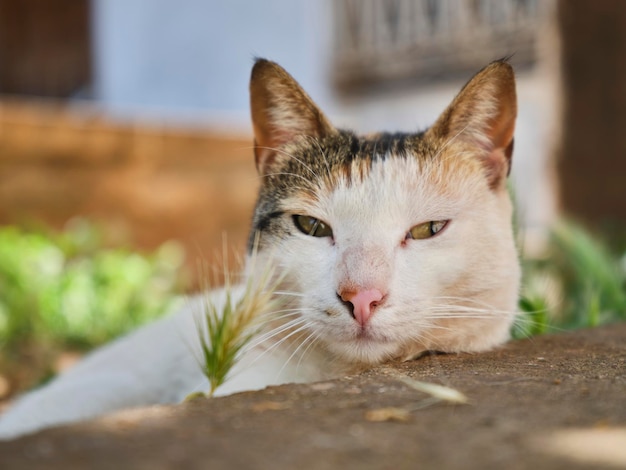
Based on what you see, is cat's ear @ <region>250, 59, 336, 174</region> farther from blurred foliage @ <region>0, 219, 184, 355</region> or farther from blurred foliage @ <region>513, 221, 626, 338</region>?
blurred foliage @ <region>0, 219, 184, 355</region>

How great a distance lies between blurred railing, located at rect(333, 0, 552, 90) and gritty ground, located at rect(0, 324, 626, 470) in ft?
24.1

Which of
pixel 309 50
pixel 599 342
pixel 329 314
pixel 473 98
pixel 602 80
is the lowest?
pixel 599 342

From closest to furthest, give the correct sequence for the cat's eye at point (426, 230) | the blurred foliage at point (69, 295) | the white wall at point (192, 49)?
the cat's eye at point (426, 230)
the blurred foliage at point (69, 295)
the white wall at point (192, 49)

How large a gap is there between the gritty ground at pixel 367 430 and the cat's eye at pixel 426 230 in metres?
0.46

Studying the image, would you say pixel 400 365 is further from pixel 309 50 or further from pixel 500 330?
pixel 309 50

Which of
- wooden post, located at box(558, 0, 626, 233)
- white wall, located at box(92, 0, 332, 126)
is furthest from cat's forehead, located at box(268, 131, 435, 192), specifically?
white wall, located at box(92, 0, 332, 126)

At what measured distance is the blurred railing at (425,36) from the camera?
8.46m

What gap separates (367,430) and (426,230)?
0.87 meters

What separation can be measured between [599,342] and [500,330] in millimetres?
348

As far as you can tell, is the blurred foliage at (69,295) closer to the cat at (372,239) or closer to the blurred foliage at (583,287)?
the cat at (372,239)

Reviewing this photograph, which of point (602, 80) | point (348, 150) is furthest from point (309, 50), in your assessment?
point (348, 150)

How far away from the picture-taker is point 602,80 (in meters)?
5.78

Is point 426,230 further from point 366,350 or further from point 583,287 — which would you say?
point 583,287

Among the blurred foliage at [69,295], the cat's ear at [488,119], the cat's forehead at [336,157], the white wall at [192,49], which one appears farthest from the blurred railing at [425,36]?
the cat's forehead at [336,157]
